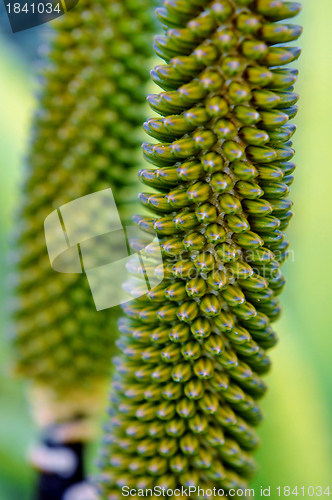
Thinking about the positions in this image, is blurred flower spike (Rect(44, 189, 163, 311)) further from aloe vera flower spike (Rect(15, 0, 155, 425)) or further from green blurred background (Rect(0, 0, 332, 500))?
green blurred background (Rect(0, 0, 332, 500))

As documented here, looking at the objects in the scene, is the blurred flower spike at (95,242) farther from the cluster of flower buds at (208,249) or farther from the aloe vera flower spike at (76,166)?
the cluster of flower buds at (208,249)

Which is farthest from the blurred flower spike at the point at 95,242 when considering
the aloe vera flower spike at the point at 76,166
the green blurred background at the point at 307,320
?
the green blurred background at the point at 307,320

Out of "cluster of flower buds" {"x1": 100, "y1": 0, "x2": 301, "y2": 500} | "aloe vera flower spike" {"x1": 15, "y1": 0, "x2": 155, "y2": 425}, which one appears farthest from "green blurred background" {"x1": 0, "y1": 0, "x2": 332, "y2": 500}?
"cluster of flower buds" {"x1": 100, "y1": 0, "x2": 301, "y2": 500}

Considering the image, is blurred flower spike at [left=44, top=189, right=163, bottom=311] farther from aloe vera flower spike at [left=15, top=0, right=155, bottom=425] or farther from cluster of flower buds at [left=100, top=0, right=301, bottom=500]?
cluster of flower buds at [left=100, top=0, right=301, bottom=500]

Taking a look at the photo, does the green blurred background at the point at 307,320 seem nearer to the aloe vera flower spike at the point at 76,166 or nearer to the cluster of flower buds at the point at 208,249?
the aloe vera flower spike at the point at 76,166

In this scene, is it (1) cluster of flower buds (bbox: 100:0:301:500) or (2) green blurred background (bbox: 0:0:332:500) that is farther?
(2) green blurred background (bbox: 0:0:332:500)

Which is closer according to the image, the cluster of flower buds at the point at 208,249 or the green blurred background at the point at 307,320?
the cluster of flower buds at the point at 208,249

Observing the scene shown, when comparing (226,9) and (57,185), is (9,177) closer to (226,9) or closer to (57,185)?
(57,185)

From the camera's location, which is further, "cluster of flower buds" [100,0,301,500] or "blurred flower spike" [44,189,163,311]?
"blurred flower spike" [44,189,163,311]

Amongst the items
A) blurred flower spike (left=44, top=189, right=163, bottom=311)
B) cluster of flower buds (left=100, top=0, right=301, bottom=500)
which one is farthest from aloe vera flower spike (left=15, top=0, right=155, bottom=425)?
cluster of flower buds (left=100, top=0, right=301, bottom=500)
